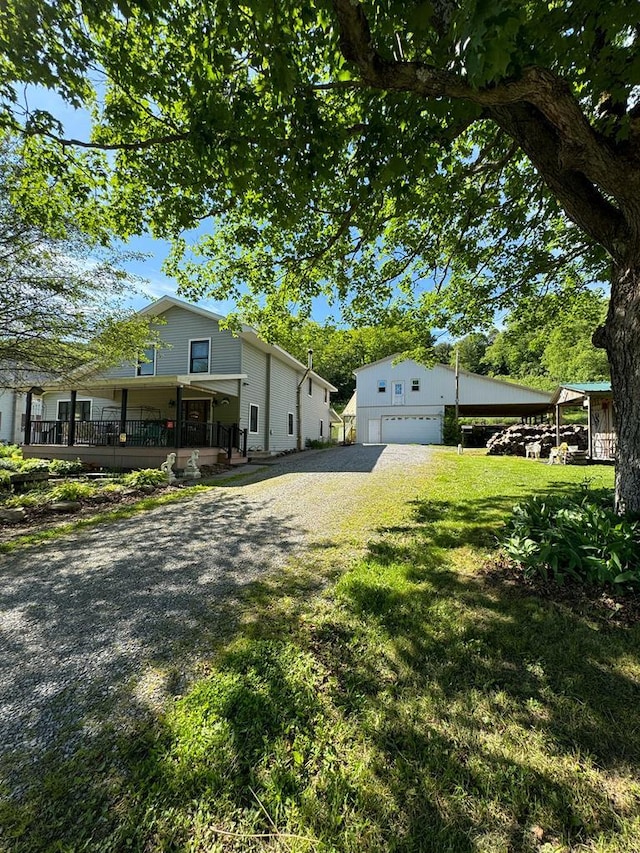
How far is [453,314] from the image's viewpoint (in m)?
9.16

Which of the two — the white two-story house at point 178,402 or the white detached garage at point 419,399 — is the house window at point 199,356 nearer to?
the white two-story house at point 178,402

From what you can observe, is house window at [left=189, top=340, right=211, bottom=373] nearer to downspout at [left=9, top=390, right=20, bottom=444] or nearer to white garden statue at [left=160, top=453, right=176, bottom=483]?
white garden statue at [left=160, top=453, right=176, bottom=483]

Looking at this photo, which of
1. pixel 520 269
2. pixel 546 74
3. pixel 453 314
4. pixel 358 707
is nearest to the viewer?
pixel 358 707

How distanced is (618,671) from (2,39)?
22.1 feet

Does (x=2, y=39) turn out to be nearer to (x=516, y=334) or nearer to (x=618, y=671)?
(x=618, y=671)

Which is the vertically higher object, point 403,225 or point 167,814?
point 403,225

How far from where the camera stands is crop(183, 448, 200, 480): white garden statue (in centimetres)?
1063

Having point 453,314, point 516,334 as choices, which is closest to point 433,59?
point 453,314

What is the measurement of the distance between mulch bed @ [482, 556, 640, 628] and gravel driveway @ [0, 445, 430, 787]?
88.5 inches

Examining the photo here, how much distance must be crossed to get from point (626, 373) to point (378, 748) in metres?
3.77

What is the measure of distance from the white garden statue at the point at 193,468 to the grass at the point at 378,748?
27.2ft

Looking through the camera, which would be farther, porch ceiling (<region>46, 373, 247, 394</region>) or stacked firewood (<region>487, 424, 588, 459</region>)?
stacked firewood (<region>487, 424, 588, 459</region>)

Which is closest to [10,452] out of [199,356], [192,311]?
[199,356]

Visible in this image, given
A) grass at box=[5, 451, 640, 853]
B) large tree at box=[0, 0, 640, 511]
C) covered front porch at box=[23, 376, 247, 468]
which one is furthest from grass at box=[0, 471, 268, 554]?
large tree at box=[0, 0, 640, 511]
